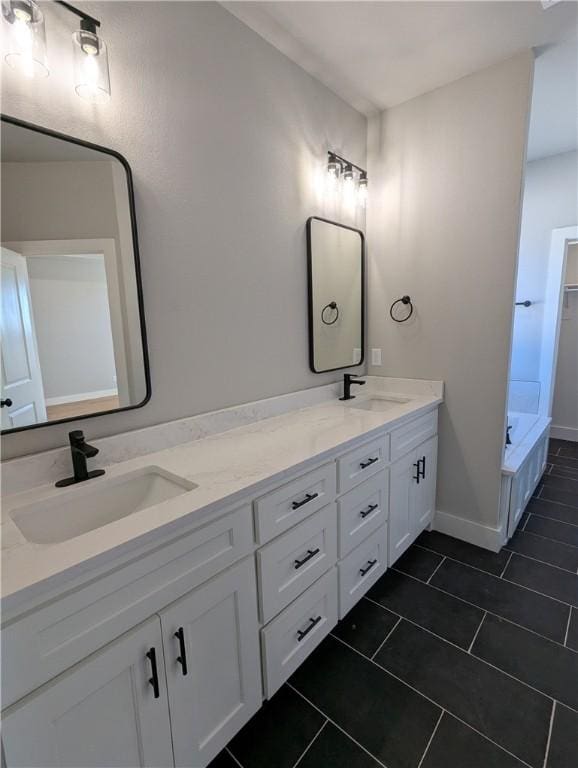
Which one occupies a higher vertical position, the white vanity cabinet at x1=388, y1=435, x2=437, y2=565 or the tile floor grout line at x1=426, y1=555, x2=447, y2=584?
the white vanity cabinet at x1=388, y1=435, x2=437, y2=565

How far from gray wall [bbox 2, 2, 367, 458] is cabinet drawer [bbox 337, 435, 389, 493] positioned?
0.59m

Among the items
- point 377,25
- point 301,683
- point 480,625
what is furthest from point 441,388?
point 377,25

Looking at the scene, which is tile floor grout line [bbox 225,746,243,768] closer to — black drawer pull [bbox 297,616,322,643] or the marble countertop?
black drawer pull [bbox 297,616,322,643]

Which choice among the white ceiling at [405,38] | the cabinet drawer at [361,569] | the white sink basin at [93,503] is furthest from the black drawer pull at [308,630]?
the white ceiling at [405,38]

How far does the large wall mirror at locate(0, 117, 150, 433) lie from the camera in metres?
1.08

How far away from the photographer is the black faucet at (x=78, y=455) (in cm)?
115

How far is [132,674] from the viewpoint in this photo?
2.89ft

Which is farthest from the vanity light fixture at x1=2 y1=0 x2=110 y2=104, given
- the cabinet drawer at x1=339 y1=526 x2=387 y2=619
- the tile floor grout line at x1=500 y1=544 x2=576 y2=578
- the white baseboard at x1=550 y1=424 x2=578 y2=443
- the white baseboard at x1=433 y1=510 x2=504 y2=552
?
the white baseboard at x1=550 y1=424 x2=578 y2=443

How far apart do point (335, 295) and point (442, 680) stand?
192cm

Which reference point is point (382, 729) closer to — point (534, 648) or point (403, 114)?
point (534, 648)

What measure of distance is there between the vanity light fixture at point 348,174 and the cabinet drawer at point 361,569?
6.52 feet

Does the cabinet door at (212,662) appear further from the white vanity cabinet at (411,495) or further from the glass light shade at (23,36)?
the glass light shade at (23,36)

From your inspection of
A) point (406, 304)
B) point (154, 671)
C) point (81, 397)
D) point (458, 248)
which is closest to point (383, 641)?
point (154, 671)

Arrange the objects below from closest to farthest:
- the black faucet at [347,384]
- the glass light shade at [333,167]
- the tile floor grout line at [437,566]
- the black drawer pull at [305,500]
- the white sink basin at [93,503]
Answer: the white sink basin at [93,503]
the black drawer pull at [305,500]
the tile floor grout line at [437,566]
the glass light shade at [333,167]
the black faucet at [347,384]
